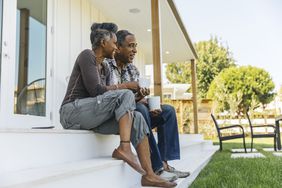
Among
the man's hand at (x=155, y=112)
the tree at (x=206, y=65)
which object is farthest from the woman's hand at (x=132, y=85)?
the tree at (x=206, y=65)

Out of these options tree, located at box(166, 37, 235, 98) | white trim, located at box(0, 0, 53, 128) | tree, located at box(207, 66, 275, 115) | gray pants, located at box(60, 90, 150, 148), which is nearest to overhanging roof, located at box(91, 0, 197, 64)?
white trim, located at box(0, 0, 53, 128)

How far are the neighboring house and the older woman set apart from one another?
4.0 inches

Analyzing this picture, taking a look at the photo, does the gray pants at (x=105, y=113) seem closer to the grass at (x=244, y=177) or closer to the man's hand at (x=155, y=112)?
the man's hand at (x=155, y=112)

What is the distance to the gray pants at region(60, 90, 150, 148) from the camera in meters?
2.03

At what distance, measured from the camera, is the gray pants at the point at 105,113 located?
2.03 meters

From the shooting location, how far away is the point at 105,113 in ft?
6.75

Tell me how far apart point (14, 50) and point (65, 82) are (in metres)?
1.19

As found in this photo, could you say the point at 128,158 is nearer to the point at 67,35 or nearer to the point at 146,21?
the point at 67,35

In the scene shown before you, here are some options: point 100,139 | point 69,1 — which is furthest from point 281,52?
point 100,139

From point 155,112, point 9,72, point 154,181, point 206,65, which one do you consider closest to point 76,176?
point 154,181

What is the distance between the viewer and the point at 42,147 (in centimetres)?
162

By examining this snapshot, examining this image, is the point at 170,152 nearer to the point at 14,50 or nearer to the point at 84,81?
the point at 84,81

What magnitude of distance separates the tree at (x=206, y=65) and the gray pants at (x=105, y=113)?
22050 millimetres

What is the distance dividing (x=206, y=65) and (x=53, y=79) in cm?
2188
